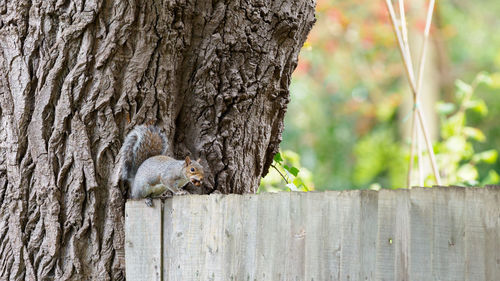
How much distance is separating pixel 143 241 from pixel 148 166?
27cm

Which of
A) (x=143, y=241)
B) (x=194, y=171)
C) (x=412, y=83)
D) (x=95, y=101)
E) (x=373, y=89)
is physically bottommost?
(x=143, y=241)

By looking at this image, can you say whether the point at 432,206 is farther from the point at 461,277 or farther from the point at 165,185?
the point at 165,185

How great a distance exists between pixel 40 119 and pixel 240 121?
0.73 m

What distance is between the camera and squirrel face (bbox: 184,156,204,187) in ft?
6.94

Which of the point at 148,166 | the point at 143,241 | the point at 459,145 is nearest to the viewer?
the point at 143,241

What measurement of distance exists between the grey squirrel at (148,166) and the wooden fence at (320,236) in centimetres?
12

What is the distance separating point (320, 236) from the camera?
1.60 meters

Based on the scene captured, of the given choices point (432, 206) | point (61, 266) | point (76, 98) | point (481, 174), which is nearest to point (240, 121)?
point (76, 98)

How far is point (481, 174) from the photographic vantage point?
10.4 metres

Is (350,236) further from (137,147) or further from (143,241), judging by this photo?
(137,147)

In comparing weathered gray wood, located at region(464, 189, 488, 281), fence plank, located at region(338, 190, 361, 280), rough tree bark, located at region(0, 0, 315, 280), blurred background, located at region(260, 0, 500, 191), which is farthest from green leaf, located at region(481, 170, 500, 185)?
blurred background, located at region(260, 0, 500, 191)

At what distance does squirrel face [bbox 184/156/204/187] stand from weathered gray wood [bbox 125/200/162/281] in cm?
14

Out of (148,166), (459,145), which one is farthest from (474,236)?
(459,145)

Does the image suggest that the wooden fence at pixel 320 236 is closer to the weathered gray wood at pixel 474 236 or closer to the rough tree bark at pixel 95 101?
the weathered gray wood at pixel 474 236
